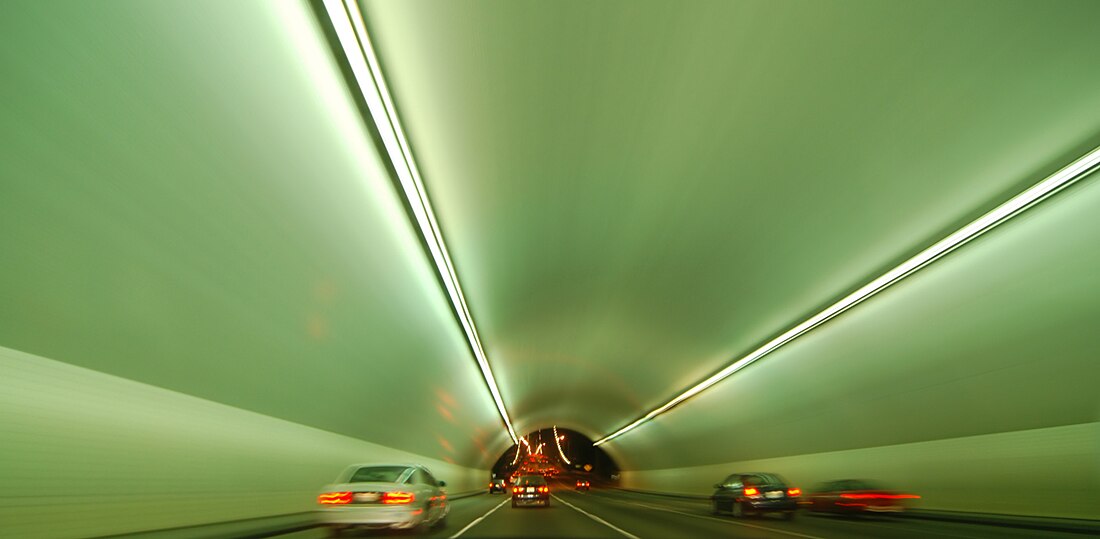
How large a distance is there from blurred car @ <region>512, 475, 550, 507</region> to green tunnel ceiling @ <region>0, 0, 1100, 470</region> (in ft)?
36.3

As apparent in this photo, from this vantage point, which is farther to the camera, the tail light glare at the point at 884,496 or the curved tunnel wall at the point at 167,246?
the tail light glare at the point at 884,496

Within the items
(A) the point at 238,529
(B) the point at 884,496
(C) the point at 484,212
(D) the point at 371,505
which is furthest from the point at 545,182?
(B) the point at 884,496

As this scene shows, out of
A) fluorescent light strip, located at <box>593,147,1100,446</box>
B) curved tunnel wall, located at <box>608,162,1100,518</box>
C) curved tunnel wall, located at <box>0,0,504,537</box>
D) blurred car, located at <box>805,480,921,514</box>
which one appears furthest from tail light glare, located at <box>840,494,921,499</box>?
curved tunnel wall, located at <box>0,0,504,537</box>

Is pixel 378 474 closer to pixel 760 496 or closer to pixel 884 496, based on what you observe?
pixel 760 496

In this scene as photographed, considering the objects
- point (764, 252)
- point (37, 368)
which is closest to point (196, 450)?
point (37, 368)

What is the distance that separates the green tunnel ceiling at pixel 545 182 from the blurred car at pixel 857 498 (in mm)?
2637

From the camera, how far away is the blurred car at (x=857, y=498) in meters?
20.2

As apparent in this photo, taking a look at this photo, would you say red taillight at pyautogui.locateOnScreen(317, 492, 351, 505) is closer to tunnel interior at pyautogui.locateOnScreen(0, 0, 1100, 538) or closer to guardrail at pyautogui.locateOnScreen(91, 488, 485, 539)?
guardrail at pyautogui.locateOnScreen(91, 488, 485, 539)

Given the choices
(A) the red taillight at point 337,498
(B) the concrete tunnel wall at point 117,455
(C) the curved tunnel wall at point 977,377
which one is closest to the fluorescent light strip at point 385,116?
(B) the concrete tunnel wall at point 117,455

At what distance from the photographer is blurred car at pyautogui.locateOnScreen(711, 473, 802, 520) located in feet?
69.9

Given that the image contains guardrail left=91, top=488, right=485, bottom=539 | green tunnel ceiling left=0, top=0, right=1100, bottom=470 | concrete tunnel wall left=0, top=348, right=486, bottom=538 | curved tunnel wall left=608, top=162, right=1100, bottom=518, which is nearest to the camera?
green tunnel ceiling left=0, top=0, right=1100, bottom=470

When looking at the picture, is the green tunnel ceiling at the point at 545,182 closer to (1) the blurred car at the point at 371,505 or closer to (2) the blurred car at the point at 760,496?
(1) the blurred car at the point at 371,505

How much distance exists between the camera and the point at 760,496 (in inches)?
852

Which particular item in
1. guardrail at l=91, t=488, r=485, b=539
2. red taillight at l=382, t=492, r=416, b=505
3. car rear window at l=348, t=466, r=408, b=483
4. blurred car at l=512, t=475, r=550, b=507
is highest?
blurred car at l=512, t=475, r=550, b=507
